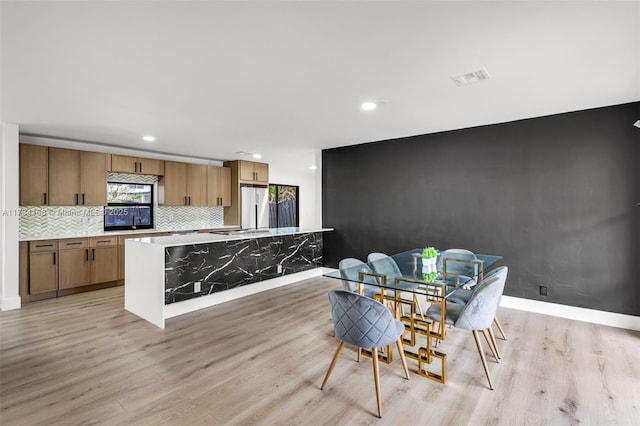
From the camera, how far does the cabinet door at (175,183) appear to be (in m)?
6.17

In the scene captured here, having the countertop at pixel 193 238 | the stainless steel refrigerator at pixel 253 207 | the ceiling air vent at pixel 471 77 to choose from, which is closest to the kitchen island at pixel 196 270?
the countertop at pixel 193 238

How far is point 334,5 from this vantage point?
1.74 m

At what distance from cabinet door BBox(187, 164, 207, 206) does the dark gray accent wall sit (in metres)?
3.56

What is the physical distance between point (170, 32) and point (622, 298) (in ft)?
16.6

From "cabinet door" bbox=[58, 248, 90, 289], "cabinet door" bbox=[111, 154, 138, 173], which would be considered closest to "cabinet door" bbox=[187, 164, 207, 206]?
"cabinet door" bbox=[111, 154, 138, 173]

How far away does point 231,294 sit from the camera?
4.52m

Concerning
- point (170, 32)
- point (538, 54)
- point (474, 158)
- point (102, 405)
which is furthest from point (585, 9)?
point (102, 405)

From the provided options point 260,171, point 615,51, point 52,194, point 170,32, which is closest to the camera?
point 170,32

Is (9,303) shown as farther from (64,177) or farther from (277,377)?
(277,377)

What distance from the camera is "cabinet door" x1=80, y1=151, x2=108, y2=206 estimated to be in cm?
509

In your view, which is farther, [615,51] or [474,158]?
[474,158]

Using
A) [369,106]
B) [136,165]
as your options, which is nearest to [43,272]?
[136,165]

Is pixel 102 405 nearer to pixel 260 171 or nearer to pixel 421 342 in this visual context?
pixel 421 342

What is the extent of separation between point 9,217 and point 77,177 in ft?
3.52
